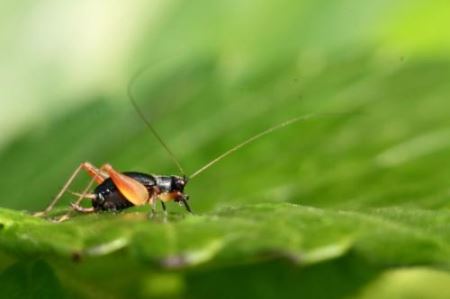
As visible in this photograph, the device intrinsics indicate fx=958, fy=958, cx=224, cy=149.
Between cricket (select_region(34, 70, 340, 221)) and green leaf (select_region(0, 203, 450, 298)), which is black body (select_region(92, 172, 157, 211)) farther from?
green leaf (select_region(0, 203, 450, 298))

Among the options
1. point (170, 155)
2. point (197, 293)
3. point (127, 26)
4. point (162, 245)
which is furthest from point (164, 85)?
point (162, 245)

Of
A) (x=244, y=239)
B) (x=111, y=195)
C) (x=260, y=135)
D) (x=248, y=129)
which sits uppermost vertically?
(x=248, y=129)

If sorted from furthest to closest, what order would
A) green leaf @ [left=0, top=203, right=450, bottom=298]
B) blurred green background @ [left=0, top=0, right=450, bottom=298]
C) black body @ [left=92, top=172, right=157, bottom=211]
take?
black body @ [left=92, top=172, right=157, bottom=211] → blurred green background @ [left=0, top=0, right=450, bottom=298] → green leaf @ [left=0, top=203, right=450, bottom=298]

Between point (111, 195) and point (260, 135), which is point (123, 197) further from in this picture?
point (260, 135)

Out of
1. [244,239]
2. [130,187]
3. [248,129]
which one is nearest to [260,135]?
[248,129]

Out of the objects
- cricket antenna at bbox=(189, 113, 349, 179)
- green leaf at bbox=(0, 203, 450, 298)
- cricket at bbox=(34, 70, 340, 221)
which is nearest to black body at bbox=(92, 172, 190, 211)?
cricket at bbox=(34, 70, 340, 221)

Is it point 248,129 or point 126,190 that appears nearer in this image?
point 126,190

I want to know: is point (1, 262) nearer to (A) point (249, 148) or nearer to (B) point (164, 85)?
(A) point (249, 148)
